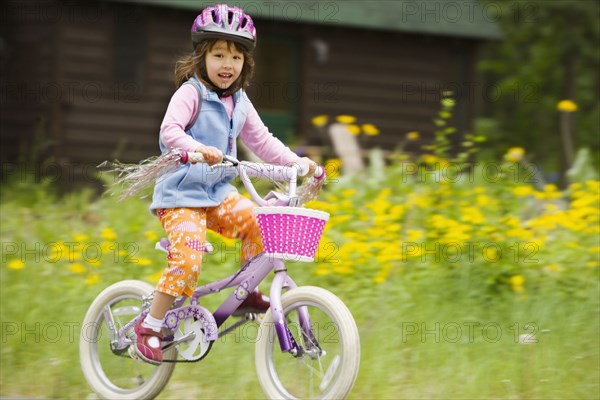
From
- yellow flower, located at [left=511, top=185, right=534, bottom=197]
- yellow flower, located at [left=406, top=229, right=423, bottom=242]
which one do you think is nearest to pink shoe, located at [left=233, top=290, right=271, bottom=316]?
yellow flower, located at [left=406, top=229, right=423, bottom=242]

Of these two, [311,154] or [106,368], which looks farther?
[311,154]

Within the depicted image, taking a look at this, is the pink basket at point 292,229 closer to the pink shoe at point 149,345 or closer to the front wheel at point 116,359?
the pink shoe at point 149,345

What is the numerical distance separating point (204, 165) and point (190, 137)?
9.4 inches

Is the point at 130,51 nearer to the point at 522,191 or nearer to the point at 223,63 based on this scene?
the point at 522,191

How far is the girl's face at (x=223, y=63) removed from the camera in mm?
4512

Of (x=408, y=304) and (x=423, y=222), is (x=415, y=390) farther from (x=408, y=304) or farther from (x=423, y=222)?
(x=423, y=222)

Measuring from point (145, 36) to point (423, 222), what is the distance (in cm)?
911

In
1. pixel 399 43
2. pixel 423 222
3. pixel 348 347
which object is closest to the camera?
pixel 348 347

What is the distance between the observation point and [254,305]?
4.72 meters

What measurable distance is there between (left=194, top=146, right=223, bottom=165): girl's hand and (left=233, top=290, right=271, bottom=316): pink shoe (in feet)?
2.72

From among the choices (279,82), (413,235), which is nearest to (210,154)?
(413,235)

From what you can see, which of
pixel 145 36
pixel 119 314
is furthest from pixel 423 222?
pixel 145 36

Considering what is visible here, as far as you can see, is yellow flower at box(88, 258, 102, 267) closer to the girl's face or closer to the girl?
the girl

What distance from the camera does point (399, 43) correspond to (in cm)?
1759
